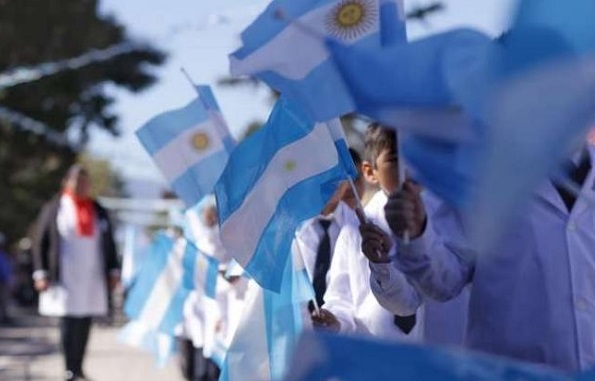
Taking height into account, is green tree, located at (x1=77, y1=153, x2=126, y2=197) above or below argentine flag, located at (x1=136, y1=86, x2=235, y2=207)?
above

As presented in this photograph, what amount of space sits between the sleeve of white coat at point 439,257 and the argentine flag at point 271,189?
107 cm

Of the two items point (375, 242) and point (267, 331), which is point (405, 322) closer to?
point (267, 331)

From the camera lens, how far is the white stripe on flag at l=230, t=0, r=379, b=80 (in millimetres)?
4250

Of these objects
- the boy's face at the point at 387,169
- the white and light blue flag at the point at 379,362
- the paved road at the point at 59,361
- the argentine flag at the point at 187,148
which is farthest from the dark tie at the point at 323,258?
the paved road at the point at 59,361

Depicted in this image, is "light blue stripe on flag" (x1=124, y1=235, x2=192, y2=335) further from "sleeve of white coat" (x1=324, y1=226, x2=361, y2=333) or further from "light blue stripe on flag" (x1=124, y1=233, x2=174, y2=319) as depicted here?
"sleeve of white coat" (x1=324, y1=226, x2=361, y2=333)

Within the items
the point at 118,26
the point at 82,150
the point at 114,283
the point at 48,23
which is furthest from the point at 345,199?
the point at 82,150

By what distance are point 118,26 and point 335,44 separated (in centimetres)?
3323

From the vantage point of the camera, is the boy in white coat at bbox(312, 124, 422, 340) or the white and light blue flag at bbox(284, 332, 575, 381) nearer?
the white and light blue flag at bbox(284, 332, 575, 381)

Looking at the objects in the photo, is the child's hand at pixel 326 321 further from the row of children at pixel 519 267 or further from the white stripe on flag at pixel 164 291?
the white stripe on flag at pixel 164 291

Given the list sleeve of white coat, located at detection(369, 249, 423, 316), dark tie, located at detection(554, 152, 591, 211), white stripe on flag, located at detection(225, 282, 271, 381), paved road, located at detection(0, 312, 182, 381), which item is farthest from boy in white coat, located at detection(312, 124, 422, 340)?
paved road, located at detection(0, 312, 182, 381)

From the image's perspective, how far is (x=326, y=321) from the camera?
491cm

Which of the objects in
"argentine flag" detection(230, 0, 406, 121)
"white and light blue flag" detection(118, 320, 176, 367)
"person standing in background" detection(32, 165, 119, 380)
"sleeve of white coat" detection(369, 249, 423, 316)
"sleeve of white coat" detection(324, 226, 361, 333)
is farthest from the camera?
"white and light blue flag" detection(118, 320, 176, 367)

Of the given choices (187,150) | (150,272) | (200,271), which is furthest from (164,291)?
(187,150)

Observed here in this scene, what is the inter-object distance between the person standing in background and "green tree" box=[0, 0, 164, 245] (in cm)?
1990
